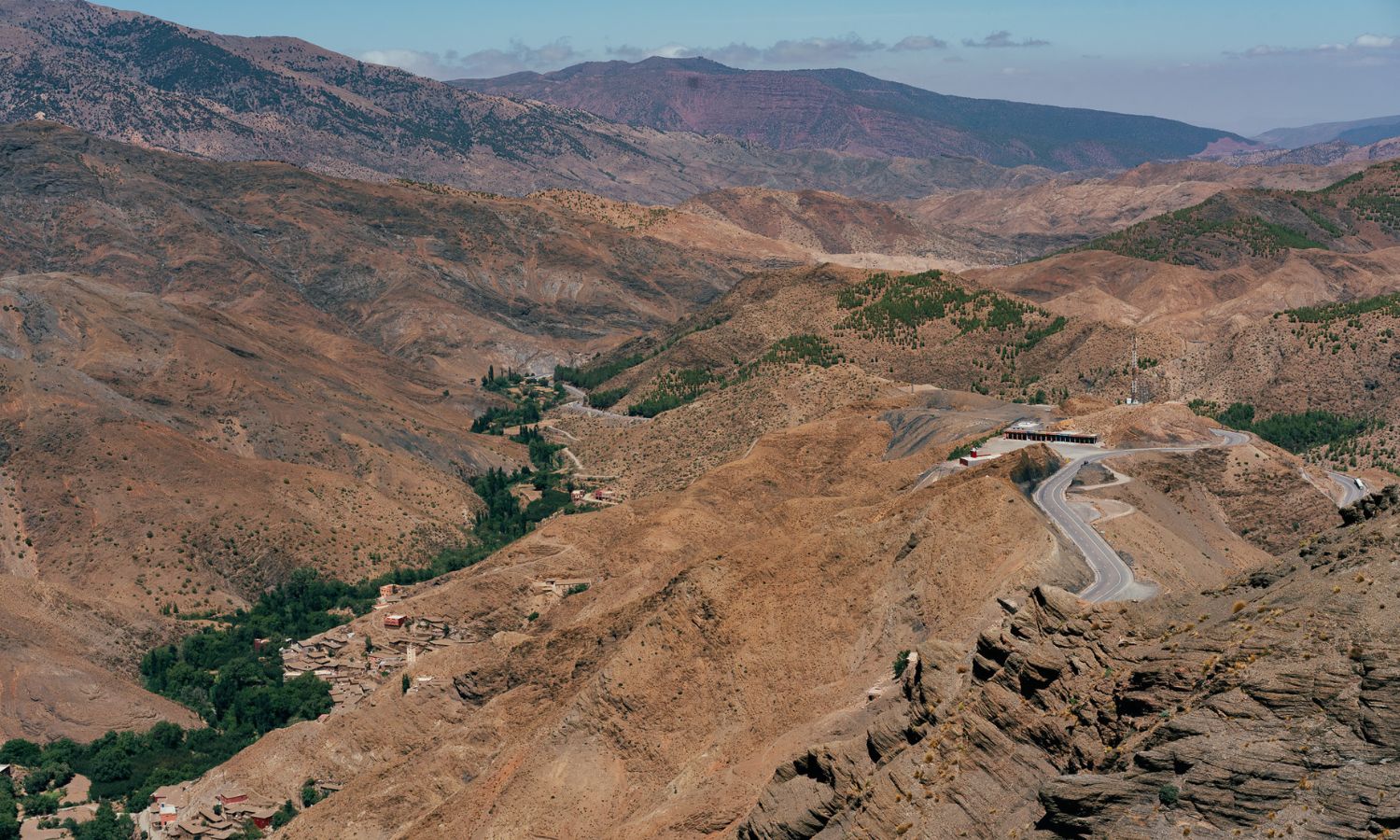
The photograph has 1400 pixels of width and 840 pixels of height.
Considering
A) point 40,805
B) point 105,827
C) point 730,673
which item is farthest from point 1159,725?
point 40,805

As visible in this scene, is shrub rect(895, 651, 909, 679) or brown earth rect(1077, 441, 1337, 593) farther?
brown earth rect(1077, 441, 1337, 593)

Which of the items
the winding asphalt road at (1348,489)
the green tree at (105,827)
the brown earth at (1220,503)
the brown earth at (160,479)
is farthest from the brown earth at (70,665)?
the winding asphalt road at (1348,489)

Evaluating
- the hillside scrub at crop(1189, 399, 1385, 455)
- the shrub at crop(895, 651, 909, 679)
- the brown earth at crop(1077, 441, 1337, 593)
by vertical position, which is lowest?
the hillside scrub at crop(1189, 399, 1385, 455)

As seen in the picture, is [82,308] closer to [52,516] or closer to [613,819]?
[52,516]

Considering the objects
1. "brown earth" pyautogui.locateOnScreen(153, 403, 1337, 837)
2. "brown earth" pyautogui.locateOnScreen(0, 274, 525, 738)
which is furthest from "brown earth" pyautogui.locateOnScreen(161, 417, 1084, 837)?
"brown earth" pyautogui.locateOnScreen(0, 274, 525, 738)

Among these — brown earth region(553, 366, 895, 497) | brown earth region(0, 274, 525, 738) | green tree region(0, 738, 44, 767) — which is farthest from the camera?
brown earth region(553, 366, 895, 497)

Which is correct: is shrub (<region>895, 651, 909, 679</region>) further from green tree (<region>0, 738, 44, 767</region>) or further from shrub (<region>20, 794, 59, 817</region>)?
green tree (<region>0, 738, 44, 767</region>)

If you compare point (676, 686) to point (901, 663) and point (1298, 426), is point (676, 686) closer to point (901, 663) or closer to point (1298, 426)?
point (901, 663)

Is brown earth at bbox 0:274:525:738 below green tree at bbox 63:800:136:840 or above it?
above
